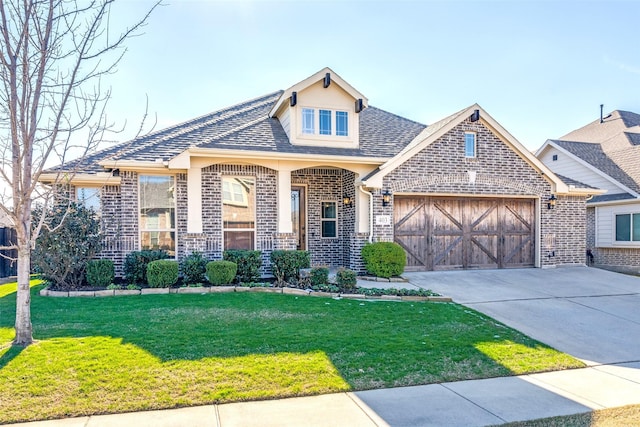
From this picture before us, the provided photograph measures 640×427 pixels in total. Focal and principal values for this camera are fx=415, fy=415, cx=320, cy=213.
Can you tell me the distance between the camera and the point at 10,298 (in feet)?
31.0

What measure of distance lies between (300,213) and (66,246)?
262 inches

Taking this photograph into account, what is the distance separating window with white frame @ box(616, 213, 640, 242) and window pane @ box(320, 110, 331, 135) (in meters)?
11.9

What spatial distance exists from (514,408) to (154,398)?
3697 mm

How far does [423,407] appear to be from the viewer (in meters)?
4.25

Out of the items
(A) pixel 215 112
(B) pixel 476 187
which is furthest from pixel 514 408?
(A) pixel 215 112

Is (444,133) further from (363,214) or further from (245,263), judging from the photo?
(245,263)

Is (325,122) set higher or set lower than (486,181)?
higher

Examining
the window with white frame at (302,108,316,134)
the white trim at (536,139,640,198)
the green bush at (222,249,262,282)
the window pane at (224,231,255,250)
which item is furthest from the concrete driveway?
the window with white frame at (302,108,316,134)

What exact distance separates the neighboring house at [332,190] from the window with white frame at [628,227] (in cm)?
321

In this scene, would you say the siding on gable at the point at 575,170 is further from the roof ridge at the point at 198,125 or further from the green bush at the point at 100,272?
the green bush at the point at 100,272

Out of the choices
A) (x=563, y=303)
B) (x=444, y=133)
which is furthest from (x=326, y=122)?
(x=563, y=303)

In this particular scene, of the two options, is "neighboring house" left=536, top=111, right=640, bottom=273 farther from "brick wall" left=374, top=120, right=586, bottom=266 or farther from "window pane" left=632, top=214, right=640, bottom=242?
"brick wall" left=374, top=120, right=586, bottom=266

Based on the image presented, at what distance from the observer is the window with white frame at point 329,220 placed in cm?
1368

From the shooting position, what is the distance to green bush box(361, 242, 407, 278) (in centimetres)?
1108
